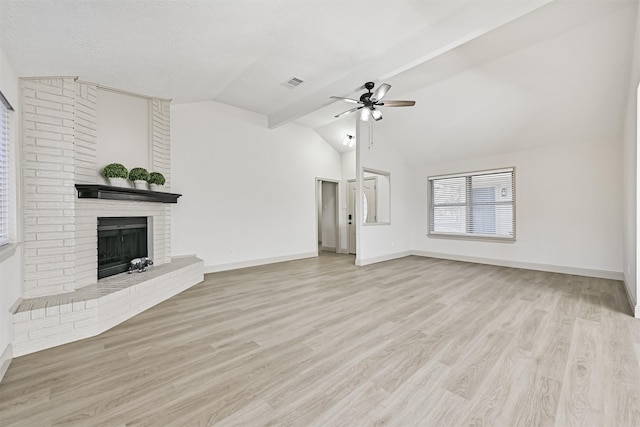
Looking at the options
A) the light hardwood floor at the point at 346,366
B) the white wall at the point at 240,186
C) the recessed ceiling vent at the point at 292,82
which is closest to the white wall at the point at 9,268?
the light hardwood floor at the point at 346,366

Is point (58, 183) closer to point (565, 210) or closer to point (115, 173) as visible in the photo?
point (115, 173)

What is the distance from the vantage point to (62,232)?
289 centimetres

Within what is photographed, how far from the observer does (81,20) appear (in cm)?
214

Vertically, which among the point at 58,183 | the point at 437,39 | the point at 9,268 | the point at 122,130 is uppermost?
the point at 437,39

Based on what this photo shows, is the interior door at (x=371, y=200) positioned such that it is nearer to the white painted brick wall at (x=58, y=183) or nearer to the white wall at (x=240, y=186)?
the white wall at (x=240, y=186)

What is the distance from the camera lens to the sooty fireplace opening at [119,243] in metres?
3.50

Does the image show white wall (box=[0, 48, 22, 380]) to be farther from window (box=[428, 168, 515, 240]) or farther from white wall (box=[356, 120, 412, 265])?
window (box=[428, 168, 515, 240])

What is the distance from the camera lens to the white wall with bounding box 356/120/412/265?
5957mm

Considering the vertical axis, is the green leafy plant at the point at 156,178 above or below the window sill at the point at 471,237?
above

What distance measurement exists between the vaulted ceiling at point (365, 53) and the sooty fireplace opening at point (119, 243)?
5.92ft

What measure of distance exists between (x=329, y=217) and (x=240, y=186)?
3.44 m

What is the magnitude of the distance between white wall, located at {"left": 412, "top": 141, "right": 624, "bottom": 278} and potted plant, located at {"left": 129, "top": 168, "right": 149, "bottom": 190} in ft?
21.6

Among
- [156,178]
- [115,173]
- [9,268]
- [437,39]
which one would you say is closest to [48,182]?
[115,173]

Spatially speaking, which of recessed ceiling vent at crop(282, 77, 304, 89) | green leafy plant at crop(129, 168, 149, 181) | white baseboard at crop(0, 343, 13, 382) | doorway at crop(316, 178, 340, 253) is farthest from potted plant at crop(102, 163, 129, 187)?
doorway at crop(316, 178, 340, 253)
